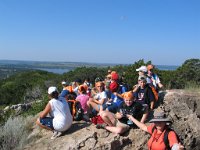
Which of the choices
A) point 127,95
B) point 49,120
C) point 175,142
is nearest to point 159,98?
point 127,95

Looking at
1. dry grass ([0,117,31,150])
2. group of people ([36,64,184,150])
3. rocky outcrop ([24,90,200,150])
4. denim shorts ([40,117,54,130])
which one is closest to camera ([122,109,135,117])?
group of people ([36,64,184,150])

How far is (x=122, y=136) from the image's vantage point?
25.2 ft

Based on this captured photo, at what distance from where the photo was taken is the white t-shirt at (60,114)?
751cm

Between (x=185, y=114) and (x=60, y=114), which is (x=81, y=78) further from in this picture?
(x=60, y=114)

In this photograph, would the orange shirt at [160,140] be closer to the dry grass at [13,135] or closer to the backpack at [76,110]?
the backpack at [76,110]

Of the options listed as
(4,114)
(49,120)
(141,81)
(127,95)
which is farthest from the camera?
(4,114)

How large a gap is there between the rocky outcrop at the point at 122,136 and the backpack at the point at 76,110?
16 cm

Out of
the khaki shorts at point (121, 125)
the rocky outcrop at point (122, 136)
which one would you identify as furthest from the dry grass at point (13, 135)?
the khaki shorts at point (121, 125)

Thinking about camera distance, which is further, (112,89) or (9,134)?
(112,89)

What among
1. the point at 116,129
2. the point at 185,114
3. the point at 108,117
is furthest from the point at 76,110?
the point at 185,114

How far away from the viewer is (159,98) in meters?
9.26

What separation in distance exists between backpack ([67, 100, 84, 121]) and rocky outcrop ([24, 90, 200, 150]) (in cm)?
16

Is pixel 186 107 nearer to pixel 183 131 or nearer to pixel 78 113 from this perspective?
pixel 183 131

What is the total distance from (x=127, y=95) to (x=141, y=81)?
125 cm
